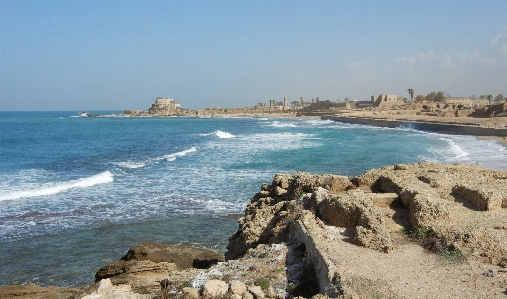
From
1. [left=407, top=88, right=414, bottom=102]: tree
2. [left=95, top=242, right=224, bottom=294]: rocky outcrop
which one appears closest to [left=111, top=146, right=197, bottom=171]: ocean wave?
[left=95, top=242, right=224, bottom=294]: rocky outcrop

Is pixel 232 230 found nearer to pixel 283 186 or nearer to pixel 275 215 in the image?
pixel 283 186

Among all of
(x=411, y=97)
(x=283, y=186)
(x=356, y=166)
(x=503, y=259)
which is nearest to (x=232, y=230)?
(x=283, y=186)

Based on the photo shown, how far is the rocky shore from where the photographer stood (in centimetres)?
662

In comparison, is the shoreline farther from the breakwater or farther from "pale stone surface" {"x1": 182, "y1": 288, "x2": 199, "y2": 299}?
"pale stone surface" {"x1": 182, "y1": 288, "x2": 199, "y2": 299}

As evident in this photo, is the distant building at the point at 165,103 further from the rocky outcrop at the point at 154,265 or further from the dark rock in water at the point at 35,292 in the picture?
the dark rock in water at the point at 35,292

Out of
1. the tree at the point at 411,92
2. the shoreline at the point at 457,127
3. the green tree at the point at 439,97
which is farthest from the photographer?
the tree at the point at 411,92

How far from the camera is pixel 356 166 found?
2592 centimetres

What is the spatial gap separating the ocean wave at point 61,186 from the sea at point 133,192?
49 millimetres

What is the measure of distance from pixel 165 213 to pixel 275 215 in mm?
7136

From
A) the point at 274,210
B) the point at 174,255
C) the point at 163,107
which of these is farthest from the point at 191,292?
the point at 163,107

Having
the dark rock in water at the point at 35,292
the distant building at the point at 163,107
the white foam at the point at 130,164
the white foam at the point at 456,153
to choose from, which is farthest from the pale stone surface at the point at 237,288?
the distant building at the point at 163,107

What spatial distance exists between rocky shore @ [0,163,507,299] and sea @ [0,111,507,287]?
2.19m

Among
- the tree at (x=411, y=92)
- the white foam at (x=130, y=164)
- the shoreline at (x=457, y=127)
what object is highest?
the tree at (x=411, y=92)

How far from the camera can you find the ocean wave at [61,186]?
20.3 m
